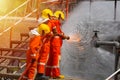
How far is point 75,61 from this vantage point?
13.3 metres

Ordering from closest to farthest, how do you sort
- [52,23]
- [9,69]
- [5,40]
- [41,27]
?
1. [41,27]
2. [52,23]
3. [9,69]
4. [5,40]

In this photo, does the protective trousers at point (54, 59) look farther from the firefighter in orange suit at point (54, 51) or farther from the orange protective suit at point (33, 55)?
the orange protective suit at point (33, 55)

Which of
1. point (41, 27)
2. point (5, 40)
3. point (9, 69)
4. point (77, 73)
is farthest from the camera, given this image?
point (5, 40)

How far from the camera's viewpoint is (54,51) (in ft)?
32.8

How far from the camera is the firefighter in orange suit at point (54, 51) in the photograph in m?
9.95

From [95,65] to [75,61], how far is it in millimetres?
807

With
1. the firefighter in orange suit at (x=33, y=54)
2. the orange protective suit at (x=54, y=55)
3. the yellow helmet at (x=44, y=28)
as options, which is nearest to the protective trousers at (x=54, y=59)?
the orange protective suit at (x=54, y=55)

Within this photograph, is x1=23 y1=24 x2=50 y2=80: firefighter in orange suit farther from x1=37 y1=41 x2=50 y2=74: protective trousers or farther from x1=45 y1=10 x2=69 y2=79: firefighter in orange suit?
x1=45 y1=10 x2=69 y2=79: firefighter in orange suit

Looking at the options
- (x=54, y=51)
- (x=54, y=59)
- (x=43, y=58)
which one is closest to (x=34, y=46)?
(x=43, y=58)

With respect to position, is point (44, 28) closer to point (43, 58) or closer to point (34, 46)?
point (34, 46)

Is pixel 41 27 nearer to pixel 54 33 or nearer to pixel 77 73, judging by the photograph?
pixel 54 33

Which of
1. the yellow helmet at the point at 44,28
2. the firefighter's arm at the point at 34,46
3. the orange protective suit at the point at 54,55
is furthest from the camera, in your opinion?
the orange protective suit at the point at 54,55

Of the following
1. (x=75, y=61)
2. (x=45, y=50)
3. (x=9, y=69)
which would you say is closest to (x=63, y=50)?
(x=75, y=61)

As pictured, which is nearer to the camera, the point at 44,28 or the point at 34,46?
the point at 34,46
